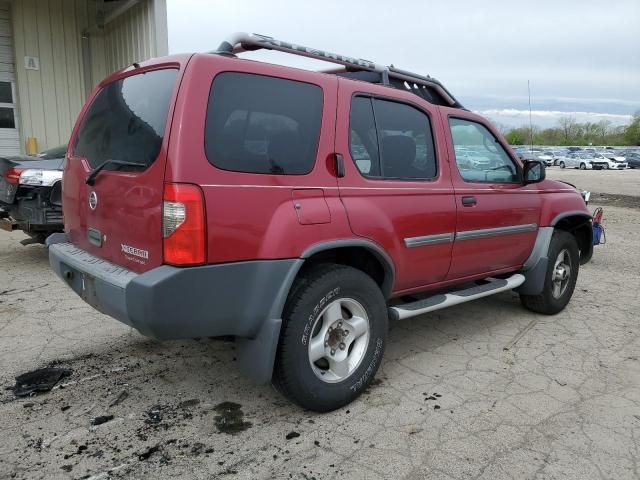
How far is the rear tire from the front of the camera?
484cm

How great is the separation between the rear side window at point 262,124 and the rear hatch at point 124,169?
0.23 metres

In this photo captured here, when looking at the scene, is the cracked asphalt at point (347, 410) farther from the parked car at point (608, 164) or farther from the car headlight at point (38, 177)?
the parked car at point (608, 164)

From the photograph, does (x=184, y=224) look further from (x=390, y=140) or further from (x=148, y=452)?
(x=390, y=140)

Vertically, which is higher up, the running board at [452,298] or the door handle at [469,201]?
the door handle at [469,201]

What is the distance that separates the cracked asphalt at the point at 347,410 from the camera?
2.62 meters

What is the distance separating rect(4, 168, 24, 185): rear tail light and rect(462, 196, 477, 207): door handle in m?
5.00

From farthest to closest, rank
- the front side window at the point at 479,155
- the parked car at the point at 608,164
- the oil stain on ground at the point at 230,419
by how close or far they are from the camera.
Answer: the parked car at the point at 608,164 → the front side window at the point at 479,155 → the oil stain on ground at the point at 230,419

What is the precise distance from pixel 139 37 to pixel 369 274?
26.8 feet

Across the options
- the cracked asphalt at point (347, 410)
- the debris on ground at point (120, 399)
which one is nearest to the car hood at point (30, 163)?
the cracked asphalt at point (347, 410)

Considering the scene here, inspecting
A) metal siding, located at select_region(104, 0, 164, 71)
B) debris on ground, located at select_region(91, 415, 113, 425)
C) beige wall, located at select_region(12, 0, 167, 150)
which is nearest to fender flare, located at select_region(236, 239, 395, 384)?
debris on ground, located at select_region(91, 415, 113, 425)

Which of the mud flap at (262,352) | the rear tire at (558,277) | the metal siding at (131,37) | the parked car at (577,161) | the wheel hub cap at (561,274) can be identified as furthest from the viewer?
the parked car at (577,161)

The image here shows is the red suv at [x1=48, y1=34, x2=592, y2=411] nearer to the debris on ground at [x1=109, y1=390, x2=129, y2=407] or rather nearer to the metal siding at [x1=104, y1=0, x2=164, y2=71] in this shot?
the debris on ground at [x1=109, y1=390, x2=129, y2=407]

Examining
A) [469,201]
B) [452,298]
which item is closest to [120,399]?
[452,298]

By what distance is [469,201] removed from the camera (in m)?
3.89
